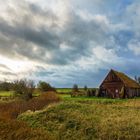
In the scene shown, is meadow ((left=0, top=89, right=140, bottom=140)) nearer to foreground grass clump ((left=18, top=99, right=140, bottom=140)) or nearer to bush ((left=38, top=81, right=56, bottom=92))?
foreground grass clump ((left=18, top=99, right=140, bottom=140))

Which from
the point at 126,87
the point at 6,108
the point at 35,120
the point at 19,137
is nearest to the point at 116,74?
the point at 126,87

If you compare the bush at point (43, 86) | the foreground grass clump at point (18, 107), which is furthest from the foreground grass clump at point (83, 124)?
the bush at point (43, 86)

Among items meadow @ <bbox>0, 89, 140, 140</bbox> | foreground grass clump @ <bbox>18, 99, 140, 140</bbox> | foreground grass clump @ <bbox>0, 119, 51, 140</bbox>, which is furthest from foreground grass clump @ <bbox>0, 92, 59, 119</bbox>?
foreground grass clump @ <bbox>0, 119, 51, 140</bbox>

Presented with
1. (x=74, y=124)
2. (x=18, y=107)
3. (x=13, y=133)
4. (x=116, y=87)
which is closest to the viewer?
(x=13, y=133)

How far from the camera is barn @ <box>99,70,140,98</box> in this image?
65.8 m

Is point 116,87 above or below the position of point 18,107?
above

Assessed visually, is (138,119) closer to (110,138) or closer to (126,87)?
(110,138)

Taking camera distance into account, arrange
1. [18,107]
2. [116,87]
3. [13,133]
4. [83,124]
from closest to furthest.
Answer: [13,133]
[83,124]
[18,107]
[116,87]

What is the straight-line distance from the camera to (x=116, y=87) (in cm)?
6700

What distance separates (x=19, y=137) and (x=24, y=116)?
1451cm

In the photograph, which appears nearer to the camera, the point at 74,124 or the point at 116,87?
the point at 74,124

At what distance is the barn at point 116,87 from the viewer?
216 ft

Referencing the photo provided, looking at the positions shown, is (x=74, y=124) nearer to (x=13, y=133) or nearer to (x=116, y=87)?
(x=13, y=133)

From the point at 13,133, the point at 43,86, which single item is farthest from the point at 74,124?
the point at 43,86
